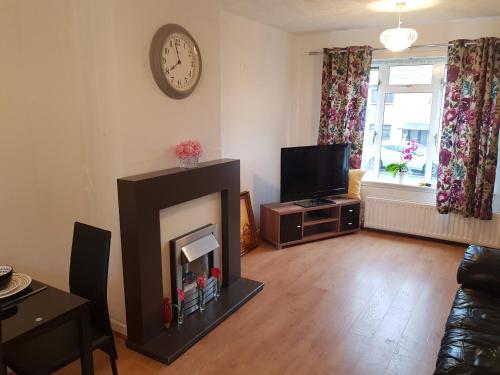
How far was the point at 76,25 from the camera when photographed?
7.47 feet

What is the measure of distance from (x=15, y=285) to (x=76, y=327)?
13.8 inches

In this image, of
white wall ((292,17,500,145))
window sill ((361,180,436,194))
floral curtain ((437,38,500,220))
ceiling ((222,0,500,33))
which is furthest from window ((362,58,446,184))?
ceiling ((222,0,500,33))

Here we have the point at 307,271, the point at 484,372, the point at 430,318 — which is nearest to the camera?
the point at 484,372

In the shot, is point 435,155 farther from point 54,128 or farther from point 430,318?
point 54,128

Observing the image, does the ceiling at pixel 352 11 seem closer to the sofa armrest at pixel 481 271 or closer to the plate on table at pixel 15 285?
the sofa armrest at pixel 481 271

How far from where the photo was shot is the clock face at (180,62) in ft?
8.12

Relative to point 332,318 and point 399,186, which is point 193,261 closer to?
point 332,318

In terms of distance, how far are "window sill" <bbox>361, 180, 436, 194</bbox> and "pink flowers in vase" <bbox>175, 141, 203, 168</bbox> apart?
2819 millimetres

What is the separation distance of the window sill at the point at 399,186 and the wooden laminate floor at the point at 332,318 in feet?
2.26

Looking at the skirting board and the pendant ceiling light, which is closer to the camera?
the skirting board

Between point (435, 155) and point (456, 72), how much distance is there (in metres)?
0.97

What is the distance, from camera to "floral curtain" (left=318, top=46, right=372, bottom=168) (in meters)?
4.49

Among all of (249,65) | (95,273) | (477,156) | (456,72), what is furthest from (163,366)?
(456,72)

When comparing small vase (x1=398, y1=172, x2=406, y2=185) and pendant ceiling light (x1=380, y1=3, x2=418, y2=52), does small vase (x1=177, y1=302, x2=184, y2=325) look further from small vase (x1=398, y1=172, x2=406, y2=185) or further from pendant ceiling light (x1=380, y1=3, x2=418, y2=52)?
small vase (x1=398, y1=172, x2=406, y2=185)
